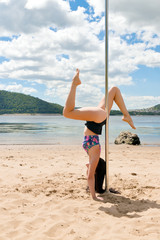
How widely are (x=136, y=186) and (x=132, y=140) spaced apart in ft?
33.8

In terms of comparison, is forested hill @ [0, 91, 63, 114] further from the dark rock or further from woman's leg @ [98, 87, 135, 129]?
woman's leg @ [98, 87, 135, 129]

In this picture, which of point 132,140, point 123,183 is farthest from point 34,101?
point 123,183

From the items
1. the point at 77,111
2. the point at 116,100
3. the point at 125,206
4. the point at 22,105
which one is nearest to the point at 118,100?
the point at 116,100

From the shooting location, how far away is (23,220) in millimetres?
3566

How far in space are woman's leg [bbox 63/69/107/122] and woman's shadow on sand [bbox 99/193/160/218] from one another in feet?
5.31

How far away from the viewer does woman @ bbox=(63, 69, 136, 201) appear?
4.04m

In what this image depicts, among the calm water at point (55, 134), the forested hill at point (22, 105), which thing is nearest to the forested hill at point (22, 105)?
the forested hill at point (22, 105)

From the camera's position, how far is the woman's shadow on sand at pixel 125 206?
13.0 feet

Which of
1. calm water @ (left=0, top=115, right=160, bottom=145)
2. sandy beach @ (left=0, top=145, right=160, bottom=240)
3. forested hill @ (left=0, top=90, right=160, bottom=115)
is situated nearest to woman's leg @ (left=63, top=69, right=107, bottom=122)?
sandy beach @ (left=0, top=145, right=160, bottom=240)

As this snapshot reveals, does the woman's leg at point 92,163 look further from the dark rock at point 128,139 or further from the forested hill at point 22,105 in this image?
the forested hill at point 22,105

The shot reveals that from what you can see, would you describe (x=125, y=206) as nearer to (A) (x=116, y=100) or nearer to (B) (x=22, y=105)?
(A) (x=116, y=100)

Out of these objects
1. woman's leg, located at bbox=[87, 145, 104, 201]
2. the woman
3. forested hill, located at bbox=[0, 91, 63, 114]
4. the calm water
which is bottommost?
the calm water

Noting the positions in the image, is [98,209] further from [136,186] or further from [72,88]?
[72,88]

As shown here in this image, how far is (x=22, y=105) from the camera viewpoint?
135375 millimetres
